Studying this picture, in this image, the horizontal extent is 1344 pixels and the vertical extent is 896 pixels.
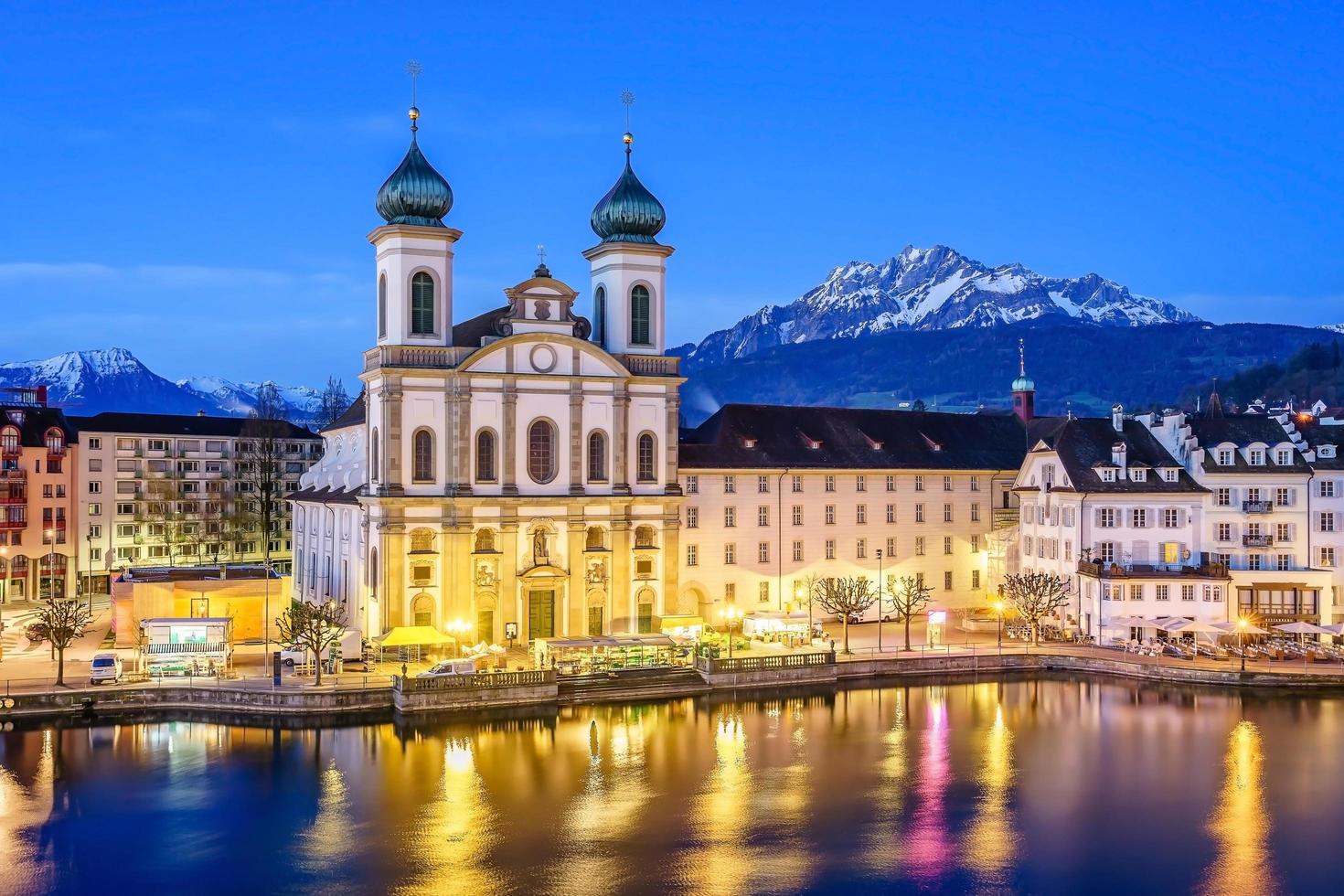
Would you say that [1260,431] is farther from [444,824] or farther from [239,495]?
[239,495]

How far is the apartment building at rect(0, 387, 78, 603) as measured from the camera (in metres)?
82.1

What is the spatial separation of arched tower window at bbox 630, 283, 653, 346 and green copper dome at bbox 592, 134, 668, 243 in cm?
249

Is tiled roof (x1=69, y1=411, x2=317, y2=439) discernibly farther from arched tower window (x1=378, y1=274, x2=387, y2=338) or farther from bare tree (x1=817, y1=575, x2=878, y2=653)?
bare tree (x1=817, y1=575, x2=878, y2=653)

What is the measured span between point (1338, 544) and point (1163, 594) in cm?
925

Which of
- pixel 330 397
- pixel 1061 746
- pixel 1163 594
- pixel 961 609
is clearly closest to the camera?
pixel 1061 746

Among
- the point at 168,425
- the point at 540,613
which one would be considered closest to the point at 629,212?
the point at 540,613

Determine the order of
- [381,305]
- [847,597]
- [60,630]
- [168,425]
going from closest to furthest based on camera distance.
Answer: [60,630] → [381,305] → [847,597] → [168,425]

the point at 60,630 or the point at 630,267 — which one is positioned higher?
the point at 630,267

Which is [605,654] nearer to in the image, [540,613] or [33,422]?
[540,613]

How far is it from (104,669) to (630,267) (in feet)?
95.4

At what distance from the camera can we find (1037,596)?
6241cm

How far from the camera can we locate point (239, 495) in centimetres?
10369

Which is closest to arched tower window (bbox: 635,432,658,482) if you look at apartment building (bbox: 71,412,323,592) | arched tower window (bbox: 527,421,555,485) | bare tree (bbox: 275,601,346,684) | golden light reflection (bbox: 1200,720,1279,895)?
arched tower window (bbox: 527,421,555,485)

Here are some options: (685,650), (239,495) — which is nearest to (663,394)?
(685,650)
